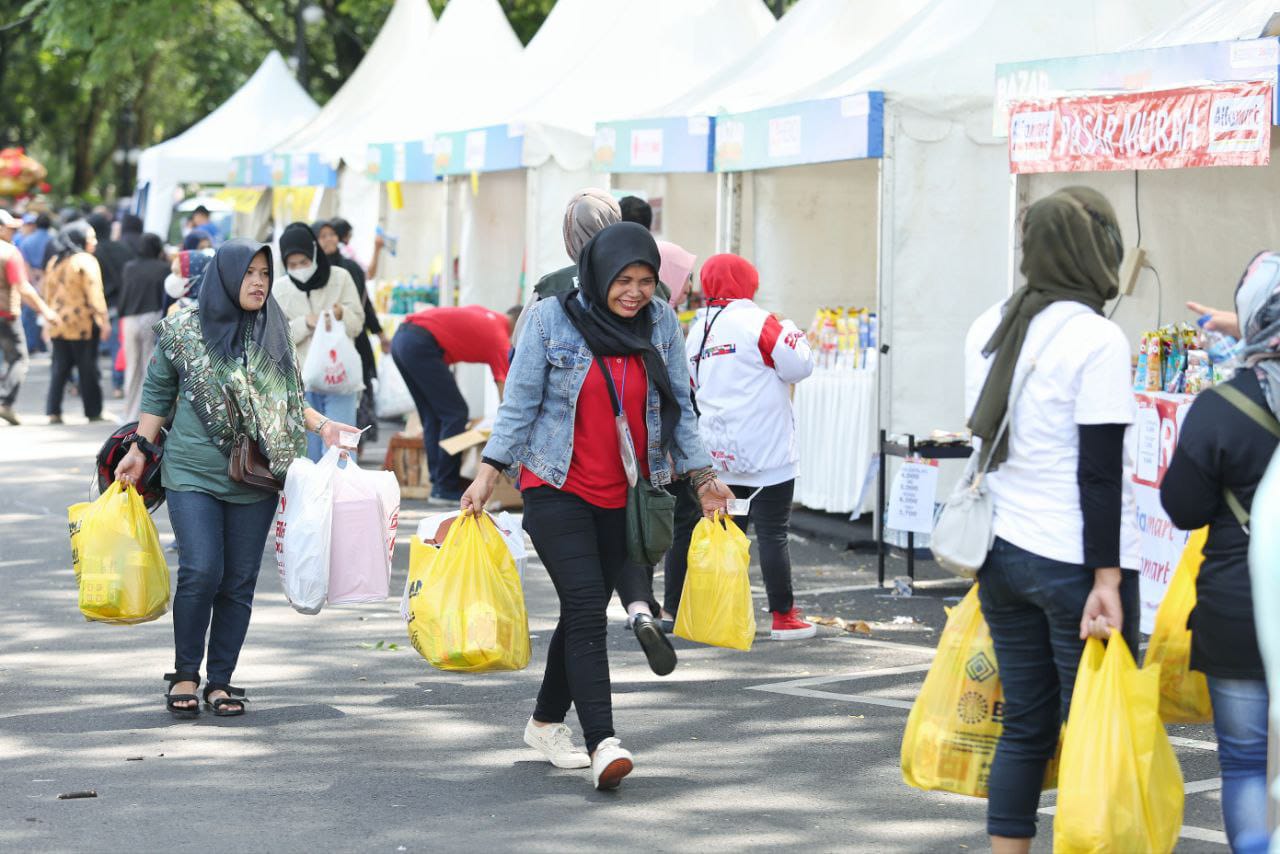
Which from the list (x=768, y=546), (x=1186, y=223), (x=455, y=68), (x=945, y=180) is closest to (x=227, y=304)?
(x=768, y=546)

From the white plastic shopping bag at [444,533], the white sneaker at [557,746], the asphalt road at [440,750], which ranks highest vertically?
the white plastic shopping bag at [444,533]

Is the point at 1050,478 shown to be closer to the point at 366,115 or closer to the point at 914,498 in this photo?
the point at 914,498

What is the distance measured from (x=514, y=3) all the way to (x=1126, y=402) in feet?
82.9

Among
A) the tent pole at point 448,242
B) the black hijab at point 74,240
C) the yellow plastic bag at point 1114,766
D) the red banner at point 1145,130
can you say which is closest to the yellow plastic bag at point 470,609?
the yellow plastic bag at point 1114,766

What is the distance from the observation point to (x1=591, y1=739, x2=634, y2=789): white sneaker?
5.71 meters

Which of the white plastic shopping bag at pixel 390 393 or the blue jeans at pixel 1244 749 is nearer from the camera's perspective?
the blue jeans at pixel 1244 749

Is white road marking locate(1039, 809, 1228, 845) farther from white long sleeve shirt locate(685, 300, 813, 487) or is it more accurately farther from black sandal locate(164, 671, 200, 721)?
black sandal locate(164, 671, 200, 721)

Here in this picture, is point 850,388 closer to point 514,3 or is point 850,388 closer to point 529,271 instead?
point 529,271

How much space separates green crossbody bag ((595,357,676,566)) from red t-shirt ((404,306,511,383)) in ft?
23.3

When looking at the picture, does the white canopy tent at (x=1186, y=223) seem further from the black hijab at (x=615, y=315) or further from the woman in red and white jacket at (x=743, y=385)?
the black hijab at (x=615, y=315)

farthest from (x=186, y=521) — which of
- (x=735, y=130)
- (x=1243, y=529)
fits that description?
(x=735, y=130)

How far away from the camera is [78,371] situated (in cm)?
1877

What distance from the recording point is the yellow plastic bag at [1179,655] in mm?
4680

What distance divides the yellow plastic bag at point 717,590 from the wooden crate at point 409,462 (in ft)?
23.5
